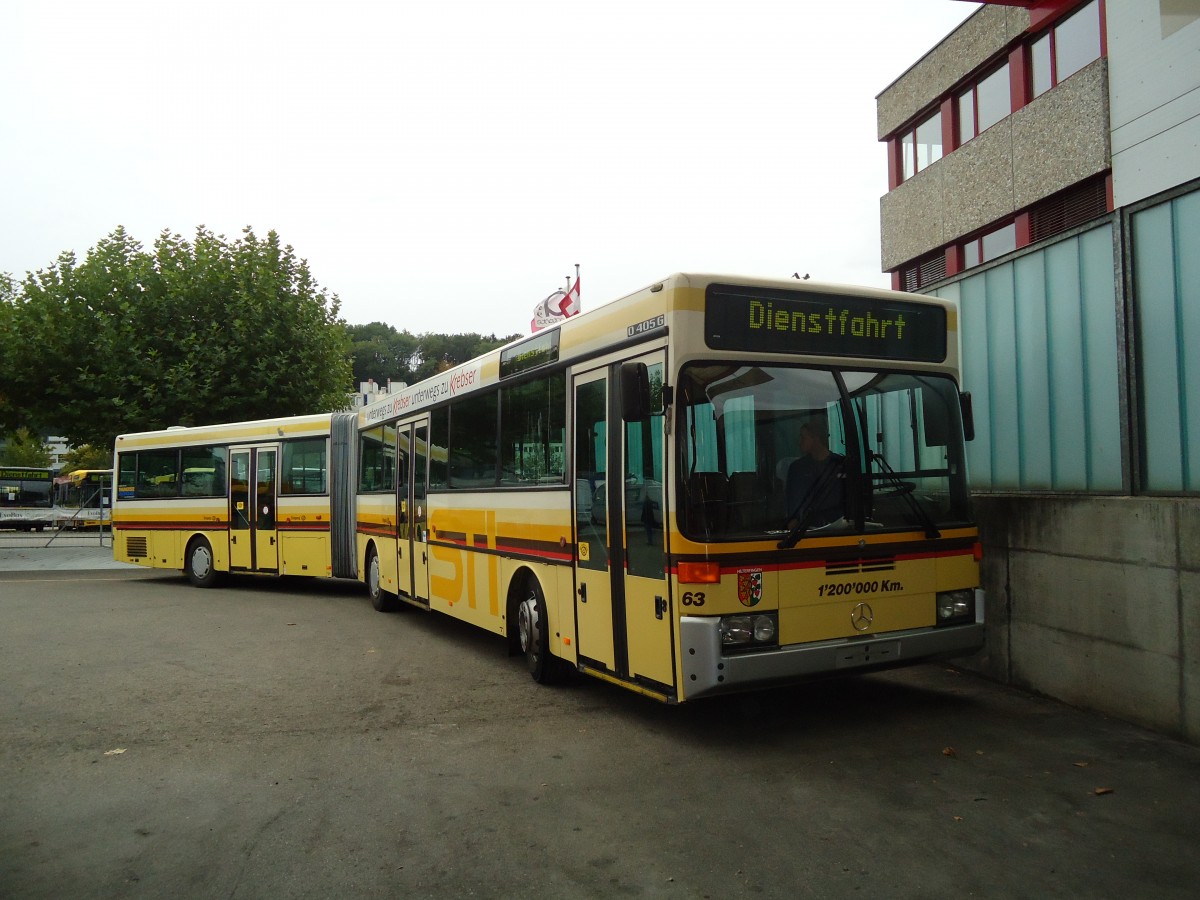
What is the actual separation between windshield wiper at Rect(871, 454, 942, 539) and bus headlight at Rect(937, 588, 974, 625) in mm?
436

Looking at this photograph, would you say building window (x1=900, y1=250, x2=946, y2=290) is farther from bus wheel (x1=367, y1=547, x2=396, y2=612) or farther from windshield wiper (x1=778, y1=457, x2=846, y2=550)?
windshield wiper (x1=778, y1=457, x2=846, y2=550)

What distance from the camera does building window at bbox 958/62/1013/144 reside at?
2036cm

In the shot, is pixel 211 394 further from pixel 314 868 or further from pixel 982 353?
pixel 314 868

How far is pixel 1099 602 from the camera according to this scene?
688 centimetres

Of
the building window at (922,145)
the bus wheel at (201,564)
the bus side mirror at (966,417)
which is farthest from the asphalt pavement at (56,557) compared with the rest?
the building window at (922,145)

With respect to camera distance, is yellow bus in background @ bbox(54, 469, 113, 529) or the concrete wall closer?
the concrete wall

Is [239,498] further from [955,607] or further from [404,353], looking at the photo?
[404,353]

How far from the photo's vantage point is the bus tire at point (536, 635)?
834 cm

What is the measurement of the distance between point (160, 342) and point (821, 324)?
2160 cm

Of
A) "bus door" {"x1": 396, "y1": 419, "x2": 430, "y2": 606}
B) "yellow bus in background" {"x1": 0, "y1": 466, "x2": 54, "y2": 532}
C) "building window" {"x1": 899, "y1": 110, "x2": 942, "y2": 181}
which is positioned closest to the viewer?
"bus door" {"x1": 396, "y1": 419, "x2": 430, "y2": 606}

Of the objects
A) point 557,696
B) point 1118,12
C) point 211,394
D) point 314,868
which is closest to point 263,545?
point 211,394

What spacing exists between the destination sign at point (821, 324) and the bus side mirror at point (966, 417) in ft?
1.05

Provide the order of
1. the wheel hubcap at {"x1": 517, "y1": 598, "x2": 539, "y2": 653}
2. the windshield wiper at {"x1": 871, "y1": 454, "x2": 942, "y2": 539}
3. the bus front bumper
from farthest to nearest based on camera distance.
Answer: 1. the wheel hubcap at {"x1": 517, "y1": 598, "x2": 539, "y2": 653}
2. the windshield wiper at {"x1": 871, "y1": 454, "x2": 942, "y2": 539}
3. the bus front bumper

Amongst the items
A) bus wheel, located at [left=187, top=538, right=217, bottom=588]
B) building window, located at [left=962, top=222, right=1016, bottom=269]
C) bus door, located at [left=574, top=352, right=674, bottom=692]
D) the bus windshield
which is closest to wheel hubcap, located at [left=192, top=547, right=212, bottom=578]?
bus wheel, located at [left=187, top=538, right=217, bottom=588]
